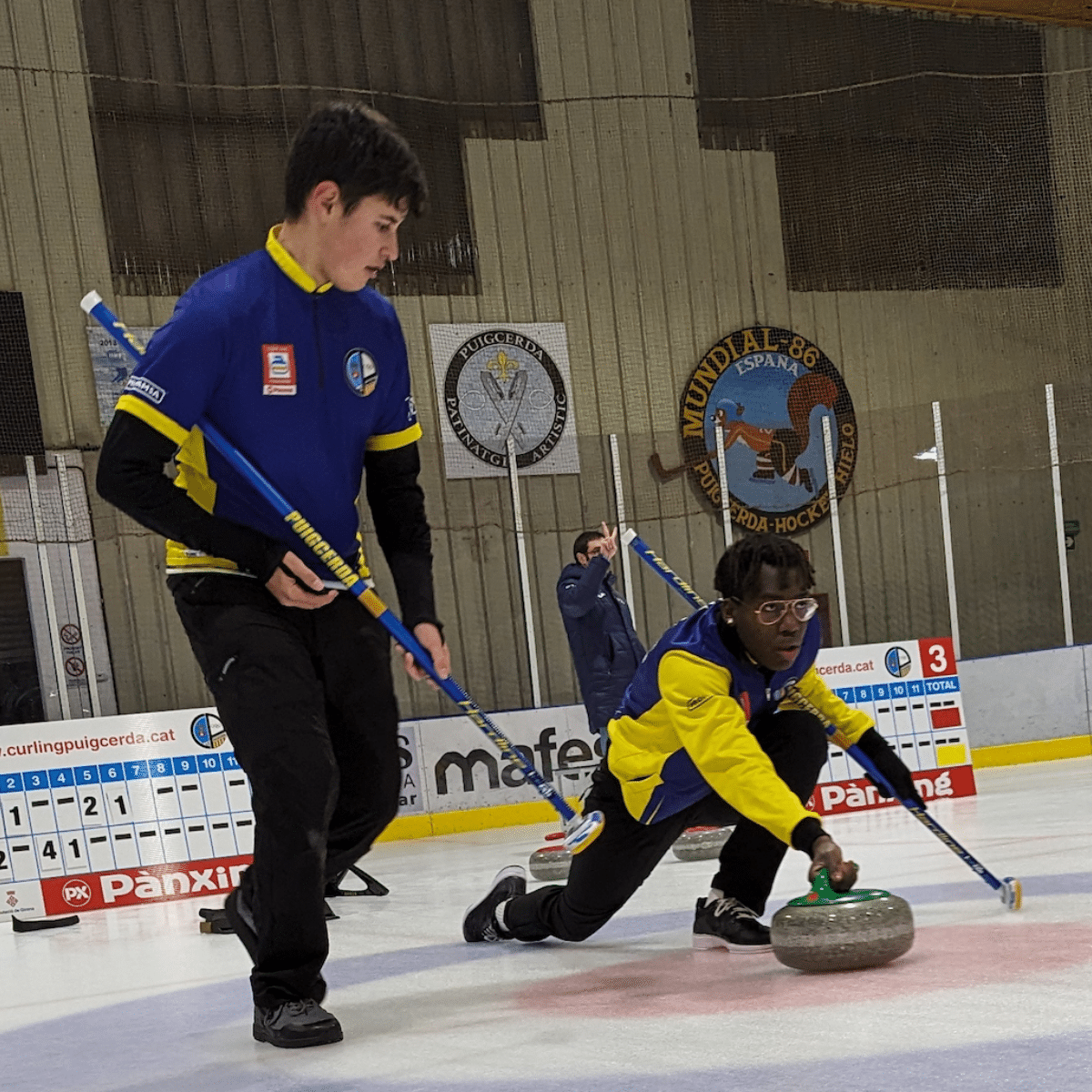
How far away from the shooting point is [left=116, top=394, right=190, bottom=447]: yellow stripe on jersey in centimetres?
Answer: 234

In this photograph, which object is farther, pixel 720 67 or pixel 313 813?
pixel 720 67

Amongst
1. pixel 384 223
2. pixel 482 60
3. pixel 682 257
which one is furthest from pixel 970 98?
pixel 384 223

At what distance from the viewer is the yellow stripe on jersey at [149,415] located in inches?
92.2

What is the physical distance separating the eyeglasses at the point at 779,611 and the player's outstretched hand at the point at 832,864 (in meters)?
0.42

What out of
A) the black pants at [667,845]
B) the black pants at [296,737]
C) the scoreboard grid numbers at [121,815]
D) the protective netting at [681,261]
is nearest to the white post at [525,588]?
the protective netting at [681,261]

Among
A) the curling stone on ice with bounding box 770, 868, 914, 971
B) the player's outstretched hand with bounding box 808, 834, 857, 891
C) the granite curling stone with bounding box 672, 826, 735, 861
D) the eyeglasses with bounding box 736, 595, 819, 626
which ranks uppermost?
the eyeglasses with bounding box 736, 595, 819, 626

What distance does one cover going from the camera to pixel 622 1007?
254cm

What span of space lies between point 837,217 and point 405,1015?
31.0 ft

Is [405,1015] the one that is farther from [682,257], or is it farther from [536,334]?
[682,257]

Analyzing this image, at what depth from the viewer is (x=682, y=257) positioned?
1083cm

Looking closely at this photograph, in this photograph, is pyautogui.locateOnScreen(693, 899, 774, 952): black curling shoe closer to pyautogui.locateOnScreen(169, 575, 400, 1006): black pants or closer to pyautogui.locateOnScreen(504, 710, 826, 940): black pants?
pyautogui.locateOnScreen(504, 710, 826, 940): black pants

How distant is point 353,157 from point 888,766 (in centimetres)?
158

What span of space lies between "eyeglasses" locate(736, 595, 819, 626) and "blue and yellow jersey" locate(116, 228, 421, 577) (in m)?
0.75

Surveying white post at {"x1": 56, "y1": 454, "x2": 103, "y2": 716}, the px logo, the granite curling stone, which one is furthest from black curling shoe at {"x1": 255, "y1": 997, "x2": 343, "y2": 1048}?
white post at {"x1": 56, "y1": 454, "x2": 103, "y2": 716}
